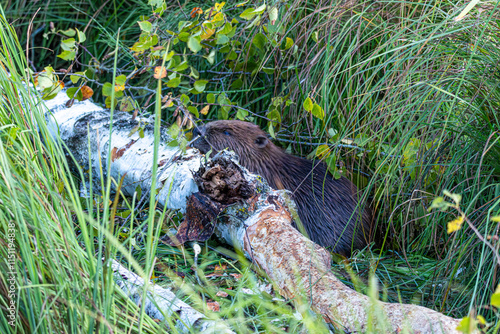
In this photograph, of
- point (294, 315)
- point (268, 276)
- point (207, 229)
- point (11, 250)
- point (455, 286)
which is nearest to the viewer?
point (11, 250)

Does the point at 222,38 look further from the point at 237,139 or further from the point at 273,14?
the point at 237,139

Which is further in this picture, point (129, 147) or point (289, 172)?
point (289, 172)

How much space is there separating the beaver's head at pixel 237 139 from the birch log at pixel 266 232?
36 cm

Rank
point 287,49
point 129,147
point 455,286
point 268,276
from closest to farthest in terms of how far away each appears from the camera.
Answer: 1. point 455,286
2. point 268,276
3. point 129,147
4. point 287,49

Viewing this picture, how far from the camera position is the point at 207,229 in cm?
231

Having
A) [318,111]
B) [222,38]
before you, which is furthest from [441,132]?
[222,38]

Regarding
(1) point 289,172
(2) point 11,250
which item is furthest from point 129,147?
(2) point 11,250

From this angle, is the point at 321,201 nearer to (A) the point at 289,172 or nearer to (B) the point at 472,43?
(A) the point at 289,172

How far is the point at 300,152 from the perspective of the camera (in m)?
3.17

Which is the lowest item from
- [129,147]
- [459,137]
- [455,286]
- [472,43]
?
[455,286]

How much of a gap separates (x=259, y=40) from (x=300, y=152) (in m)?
0.78

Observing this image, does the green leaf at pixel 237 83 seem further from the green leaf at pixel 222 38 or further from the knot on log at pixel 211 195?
the knot on log at pixel 211 195

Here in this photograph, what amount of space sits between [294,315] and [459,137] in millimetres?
1054

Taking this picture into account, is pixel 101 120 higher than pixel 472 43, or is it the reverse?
pixel 472 43
